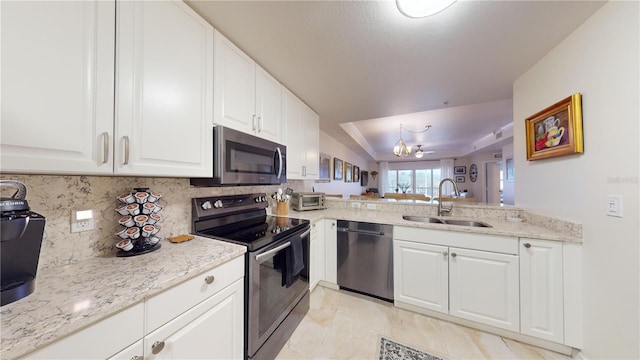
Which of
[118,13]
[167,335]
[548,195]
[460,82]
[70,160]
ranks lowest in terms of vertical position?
[167,335]

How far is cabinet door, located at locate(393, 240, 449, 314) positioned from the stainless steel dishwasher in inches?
3.2

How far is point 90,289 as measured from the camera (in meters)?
0.71

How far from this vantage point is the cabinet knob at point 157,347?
734 millimetres

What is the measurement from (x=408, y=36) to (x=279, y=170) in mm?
1366

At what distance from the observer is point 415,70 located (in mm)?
1754

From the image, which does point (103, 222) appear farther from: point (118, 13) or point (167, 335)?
point (118, 13)

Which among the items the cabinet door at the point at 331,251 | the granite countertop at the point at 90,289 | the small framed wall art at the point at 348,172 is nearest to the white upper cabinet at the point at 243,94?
the granite countertop at the point at 90,289

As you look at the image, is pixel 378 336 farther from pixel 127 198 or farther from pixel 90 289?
pixel 127 198

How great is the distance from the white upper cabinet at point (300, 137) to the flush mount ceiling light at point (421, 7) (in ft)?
4.11

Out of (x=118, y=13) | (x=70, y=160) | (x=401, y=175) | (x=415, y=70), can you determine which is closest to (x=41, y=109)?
(x=70, y=160)

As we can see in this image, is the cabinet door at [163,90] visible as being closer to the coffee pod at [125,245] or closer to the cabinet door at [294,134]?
the coffee pod at [125,245]

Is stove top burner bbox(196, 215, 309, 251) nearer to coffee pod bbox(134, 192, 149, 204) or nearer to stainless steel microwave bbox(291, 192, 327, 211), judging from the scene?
coffee pod bbox(134, 192, 149, 204)

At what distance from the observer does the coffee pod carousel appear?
1.00 m

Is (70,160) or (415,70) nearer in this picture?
(70,160)
